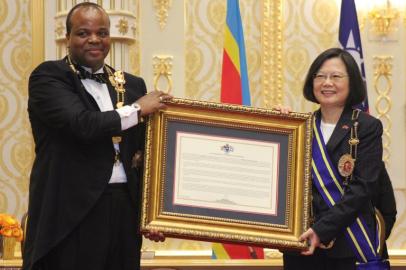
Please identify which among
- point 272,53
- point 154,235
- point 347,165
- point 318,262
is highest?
point 272,53

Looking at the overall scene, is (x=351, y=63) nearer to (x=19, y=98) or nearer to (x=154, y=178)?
(x=154, y=178)

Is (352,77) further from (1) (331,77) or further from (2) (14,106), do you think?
(2) (14,106)

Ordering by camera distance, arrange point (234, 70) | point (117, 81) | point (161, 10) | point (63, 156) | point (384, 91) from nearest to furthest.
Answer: point (63, 156) < point (117, 81) < point (234, 70) < point (161, 10) < point (384, 91)

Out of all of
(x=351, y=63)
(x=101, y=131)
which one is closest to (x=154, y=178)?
(x=101, y=131)

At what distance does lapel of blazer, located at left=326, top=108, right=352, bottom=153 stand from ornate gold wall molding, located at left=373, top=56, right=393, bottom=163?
288cm

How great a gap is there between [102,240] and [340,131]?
1.13m

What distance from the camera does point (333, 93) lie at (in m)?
3.29

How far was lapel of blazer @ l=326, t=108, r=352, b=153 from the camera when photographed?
3.21 meters

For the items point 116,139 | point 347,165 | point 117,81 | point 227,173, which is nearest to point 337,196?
point 347,165

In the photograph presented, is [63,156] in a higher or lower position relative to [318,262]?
higher

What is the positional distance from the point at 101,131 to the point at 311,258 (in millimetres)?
1078

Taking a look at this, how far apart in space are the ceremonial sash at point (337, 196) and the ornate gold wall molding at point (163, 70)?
2760 millimetres

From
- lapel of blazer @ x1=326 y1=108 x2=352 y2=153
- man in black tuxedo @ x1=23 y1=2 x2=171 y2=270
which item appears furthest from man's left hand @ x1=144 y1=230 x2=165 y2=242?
lapel of blazer @ x1=326 y1=108 x2=352 y2=153

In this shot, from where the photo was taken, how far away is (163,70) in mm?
5863
